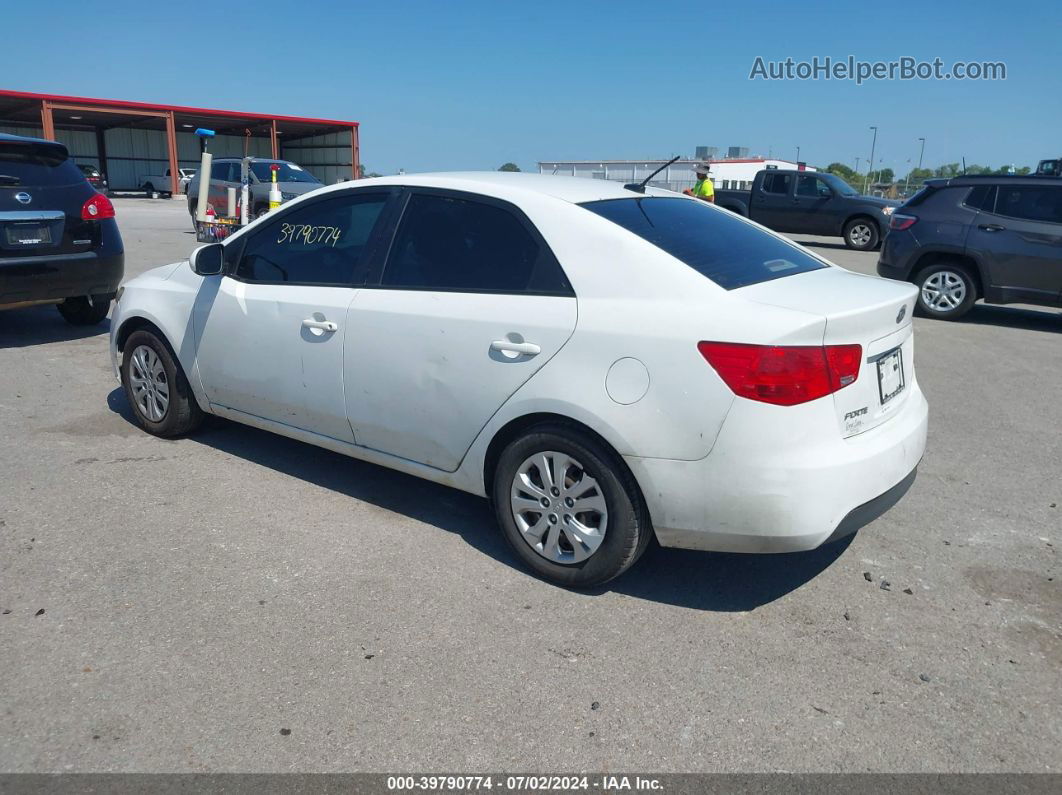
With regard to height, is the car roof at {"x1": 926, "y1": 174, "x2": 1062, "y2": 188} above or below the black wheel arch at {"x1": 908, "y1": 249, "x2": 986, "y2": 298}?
above

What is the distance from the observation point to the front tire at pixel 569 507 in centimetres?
339

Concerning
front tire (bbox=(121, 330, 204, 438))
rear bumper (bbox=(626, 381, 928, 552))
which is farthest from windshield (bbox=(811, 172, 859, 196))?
rear bumper (bbox=(626, 381, 928, 552))

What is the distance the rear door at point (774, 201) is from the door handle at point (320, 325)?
18827mm

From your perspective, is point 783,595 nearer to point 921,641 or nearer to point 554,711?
point 921,641

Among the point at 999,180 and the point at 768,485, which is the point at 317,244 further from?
the point at 999,180

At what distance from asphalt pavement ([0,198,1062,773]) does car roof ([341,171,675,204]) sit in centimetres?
161

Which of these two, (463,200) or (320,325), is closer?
(463,200)

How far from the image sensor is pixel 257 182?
19625 millimetres

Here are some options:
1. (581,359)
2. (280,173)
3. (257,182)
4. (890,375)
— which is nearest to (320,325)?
(581,359)

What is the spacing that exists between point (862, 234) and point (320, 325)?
1929cm

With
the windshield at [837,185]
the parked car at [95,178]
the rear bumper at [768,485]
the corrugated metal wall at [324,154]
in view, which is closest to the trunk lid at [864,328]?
the rear bumper at [768,485]

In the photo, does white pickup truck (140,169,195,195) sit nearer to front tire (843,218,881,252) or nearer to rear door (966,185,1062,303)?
front tire (843,218,881,252)

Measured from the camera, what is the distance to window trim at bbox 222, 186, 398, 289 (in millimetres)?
4211

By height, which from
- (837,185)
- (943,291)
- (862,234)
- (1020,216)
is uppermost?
(837,185)
